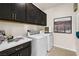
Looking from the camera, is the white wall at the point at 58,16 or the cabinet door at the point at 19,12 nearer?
the cabinet door at the point at 19,12

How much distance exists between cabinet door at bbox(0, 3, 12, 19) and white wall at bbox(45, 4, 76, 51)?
10.6 ft

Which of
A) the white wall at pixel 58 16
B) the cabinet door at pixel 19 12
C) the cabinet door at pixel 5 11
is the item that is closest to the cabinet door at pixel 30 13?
the cabinet door at pixel 19 12

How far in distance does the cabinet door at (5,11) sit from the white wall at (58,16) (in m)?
3.23

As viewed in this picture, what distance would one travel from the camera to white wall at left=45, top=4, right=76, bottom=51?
12.7 ft

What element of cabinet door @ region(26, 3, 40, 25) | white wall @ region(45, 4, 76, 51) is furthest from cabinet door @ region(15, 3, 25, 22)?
white wall @ region(45, 4, 76, 51)

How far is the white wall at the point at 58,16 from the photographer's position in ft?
12.7

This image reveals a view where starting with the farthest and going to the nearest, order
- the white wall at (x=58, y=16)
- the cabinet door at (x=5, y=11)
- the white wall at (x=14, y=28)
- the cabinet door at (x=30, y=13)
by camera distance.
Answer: the white wall at (x=58, y=16) < the cabinet door at (x=30, y=13) < the white wall at (x=14, y=28) < the cabinet door at (x=5, y=11)

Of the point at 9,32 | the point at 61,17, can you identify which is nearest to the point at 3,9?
the point at 9,32

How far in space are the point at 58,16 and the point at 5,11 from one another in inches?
134

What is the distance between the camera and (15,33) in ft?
7.56

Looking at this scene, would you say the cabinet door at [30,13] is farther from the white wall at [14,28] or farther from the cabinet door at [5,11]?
the cabinet door at [5,11]

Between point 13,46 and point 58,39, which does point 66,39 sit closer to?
point 58,39

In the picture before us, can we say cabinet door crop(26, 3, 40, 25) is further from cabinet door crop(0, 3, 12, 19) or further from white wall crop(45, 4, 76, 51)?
white wall crop(45, 4, 76, 51)

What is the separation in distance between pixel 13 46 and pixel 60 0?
1325 millimetres
